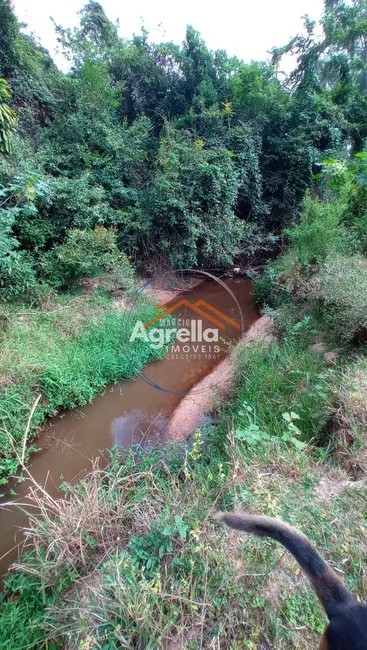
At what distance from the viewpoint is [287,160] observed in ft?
24.8

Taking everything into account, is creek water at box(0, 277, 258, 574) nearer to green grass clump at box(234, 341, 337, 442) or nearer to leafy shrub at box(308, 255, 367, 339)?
green grass clump at box(234, 341, 337, 442)


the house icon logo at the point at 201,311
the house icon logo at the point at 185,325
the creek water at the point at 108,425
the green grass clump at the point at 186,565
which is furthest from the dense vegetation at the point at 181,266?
the house icon logo at the point at 201,311

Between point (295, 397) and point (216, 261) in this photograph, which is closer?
point (295, 397)

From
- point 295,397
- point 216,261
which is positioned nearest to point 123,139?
point 216,261

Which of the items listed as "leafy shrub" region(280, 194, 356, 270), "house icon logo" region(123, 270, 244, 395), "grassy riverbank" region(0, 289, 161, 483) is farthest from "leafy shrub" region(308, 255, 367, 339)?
"grassy riverbank" region(0, 289, 161, 483)

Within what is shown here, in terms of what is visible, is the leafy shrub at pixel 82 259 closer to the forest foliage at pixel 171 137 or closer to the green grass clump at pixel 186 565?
the forest foliage at pixel 171 137

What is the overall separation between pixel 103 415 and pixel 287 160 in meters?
7.96

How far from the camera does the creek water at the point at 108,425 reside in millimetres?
2572

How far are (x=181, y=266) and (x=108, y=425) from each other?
4245mm

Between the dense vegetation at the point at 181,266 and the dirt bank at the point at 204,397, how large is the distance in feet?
0.96

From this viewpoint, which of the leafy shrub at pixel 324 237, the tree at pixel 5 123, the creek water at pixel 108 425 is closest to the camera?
the creek water at pixel 108 425

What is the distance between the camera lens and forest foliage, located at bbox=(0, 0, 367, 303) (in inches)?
208

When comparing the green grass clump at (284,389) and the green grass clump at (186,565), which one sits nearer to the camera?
the green grass clump at (186,565)

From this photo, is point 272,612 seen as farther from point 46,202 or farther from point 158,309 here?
point 46,202
